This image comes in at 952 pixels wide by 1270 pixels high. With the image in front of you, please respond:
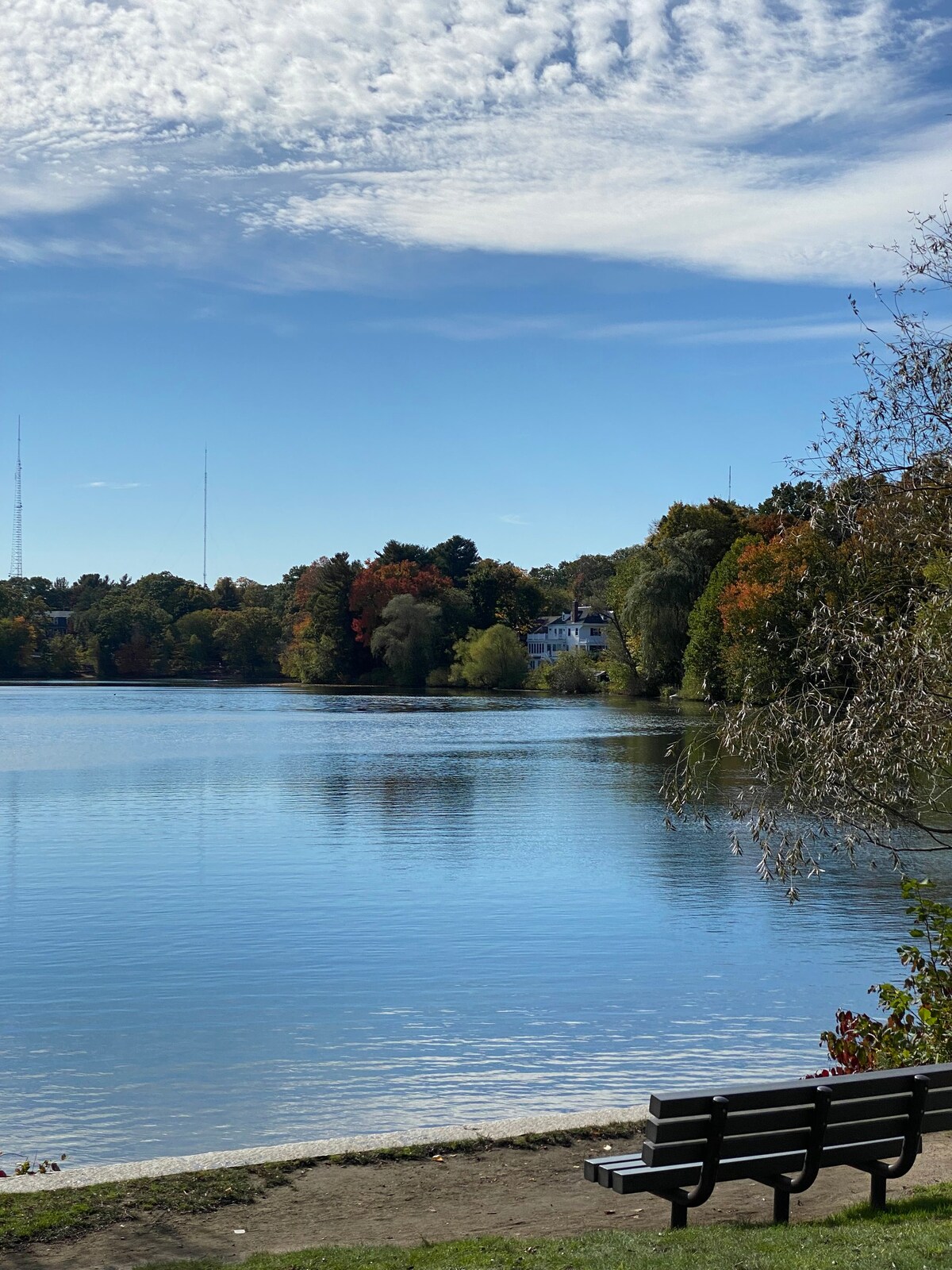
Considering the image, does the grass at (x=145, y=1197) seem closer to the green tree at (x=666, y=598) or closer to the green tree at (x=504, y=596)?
the green tree at (x=666, y=598)

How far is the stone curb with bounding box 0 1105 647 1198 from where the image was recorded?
738cm

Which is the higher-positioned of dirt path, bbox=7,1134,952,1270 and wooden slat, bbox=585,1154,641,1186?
wooden slat, bbox=585,1154,641,1186

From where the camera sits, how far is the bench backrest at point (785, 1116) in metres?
6.06

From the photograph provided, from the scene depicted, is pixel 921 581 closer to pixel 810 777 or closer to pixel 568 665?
pixel 810 777

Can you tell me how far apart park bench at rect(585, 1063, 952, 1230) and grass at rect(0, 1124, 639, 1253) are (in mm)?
1955

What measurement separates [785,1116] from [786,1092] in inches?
5.9

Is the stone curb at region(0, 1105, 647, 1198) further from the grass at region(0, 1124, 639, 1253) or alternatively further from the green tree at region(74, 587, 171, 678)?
the green tree at region(74, 587, 171, 678)

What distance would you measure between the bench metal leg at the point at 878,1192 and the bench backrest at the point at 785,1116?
20 cm

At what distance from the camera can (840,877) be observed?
71.7ft

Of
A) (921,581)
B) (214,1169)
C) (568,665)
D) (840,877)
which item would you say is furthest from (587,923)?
(568,665)

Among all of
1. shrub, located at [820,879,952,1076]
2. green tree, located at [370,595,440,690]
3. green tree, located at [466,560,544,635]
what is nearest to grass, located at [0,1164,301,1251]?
shrub, located at [820,879,952,1076]

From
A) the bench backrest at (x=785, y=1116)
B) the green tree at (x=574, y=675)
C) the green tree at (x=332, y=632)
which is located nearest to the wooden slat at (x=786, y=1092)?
the bench backrest at (x=785, y=1116)

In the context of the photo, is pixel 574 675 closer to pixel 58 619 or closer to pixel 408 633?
pixel 408 633

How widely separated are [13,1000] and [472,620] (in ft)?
352
